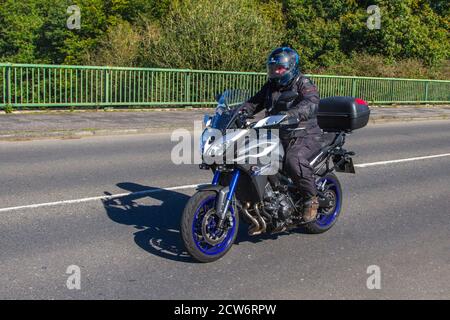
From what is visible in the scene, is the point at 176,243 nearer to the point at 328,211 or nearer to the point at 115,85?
the point at 328,211

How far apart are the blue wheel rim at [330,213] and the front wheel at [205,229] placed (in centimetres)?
136

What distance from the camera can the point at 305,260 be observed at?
5688mm

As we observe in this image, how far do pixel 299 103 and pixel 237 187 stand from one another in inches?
38.0

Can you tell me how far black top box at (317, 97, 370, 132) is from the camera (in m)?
6.80

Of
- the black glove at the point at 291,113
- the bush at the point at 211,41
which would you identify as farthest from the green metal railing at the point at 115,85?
the black glove at the point at 291,113

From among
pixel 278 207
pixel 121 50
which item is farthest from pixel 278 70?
pixel 121 50

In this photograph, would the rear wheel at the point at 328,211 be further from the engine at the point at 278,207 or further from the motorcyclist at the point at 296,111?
the engine at the point at 278,207

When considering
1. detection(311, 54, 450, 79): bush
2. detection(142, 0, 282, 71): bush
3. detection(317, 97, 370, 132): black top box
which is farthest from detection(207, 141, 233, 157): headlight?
detection(311, 54, 450, 79): bush

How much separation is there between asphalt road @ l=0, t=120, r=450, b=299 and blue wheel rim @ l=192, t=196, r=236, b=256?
0.44 feet

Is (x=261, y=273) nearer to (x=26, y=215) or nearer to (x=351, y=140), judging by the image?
(x=26, y=215)

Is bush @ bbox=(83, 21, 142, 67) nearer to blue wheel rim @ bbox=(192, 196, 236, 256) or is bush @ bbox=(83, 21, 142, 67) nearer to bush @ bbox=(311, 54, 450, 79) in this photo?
bush @ bbox=(311, 54, 450, 79)

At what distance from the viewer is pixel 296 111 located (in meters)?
5.64

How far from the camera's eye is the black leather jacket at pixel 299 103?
574 centimetres
